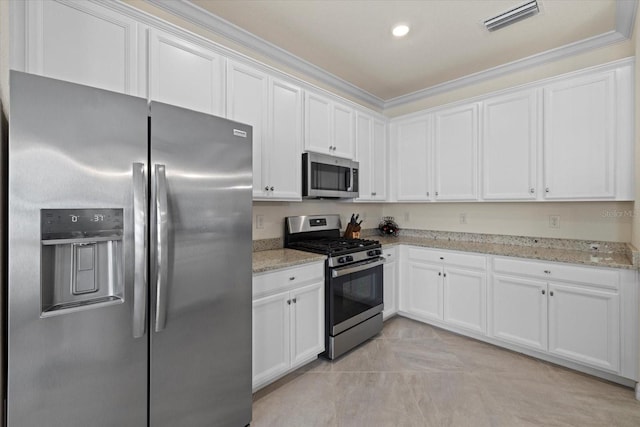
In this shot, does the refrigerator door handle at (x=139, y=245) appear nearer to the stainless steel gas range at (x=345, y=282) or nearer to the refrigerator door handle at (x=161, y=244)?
the refrigerator door handle at (x=161, y=244)

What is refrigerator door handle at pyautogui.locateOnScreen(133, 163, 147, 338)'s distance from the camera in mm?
1267

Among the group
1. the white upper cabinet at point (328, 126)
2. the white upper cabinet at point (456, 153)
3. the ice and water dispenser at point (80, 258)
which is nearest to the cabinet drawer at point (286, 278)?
the ice and water dispenser at point (80, 258)

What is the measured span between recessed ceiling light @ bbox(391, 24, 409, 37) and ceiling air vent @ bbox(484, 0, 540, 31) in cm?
62

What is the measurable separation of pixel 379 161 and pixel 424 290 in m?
1.59

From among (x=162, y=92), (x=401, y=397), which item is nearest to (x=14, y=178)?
(x=162, y=92)

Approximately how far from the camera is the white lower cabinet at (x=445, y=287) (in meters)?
2.87

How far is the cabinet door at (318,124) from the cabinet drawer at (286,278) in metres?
1.12

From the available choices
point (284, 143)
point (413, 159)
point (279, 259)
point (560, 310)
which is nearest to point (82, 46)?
point (284, 143)

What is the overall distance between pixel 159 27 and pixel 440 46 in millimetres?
2310

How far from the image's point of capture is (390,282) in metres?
3.33

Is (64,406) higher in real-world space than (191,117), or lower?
lower

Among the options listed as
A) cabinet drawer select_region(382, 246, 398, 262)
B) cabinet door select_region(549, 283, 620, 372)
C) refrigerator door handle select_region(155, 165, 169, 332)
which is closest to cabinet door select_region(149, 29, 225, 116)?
refrigerator door handle select_region(155, 165, 169, 332)

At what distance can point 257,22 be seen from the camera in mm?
2402

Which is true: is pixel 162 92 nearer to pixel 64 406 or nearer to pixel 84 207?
pixel 84 207
